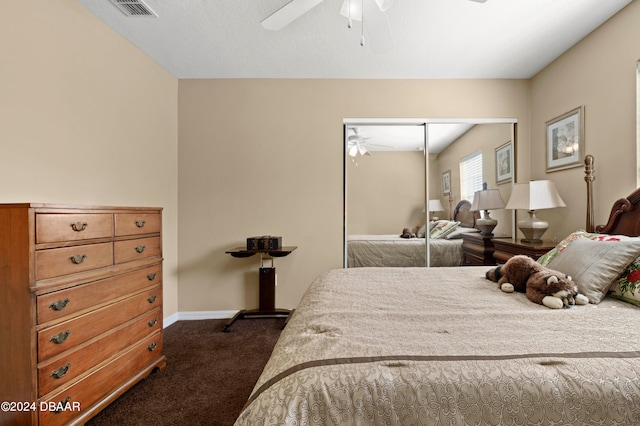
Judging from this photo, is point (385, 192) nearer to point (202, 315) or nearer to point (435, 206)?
point (435, 206)

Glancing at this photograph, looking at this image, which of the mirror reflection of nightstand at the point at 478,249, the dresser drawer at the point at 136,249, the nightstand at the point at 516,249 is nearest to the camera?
the dresser drawer at the point at 136,249

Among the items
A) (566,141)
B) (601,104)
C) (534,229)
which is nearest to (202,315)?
(534,229)

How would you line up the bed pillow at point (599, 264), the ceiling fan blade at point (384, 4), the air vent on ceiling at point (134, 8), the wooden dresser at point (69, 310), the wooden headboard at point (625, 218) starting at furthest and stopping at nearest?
the air vent on ceiling at point (134, 8) → the wooden headboard at point (625, 218) → the ceiling fan blade at point (384, 4) → the bed pillow at point (599, 264) → the wooden dresser at point (69, 310)

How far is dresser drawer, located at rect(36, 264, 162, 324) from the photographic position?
131 centimetres

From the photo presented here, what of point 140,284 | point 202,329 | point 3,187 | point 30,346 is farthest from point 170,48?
point 202,329

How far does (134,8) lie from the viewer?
6.68 ft

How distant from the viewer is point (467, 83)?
10.3 ft

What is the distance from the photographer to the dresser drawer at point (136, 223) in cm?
171

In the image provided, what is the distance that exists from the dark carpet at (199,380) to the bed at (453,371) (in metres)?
1.04

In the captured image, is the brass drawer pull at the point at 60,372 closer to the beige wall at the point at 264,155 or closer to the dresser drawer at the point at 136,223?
the dresser drawer at the point at 136,223

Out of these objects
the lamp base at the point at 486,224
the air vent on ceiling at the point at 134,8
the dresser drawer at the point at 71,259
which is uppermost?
the air vent on ceiling at the point at 134,8

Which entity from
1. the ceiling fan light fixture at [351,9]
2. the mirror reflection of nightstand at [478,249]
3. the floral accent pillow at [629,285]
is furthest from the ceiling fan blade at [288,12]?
the mirror reflection of nightstand at [478,249]

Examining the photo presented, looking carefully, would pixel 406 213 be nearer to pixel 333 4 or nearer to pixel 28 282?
pixel 333 4

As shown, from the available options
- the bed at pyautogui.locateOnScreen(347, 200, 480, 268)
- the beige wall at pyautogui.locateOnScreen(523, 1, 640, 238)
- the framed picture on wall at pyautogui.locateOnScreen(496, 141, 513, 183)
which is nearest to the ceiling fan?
the bed at pyautogui.locateOnScreen(347, 200, 480, 268)
